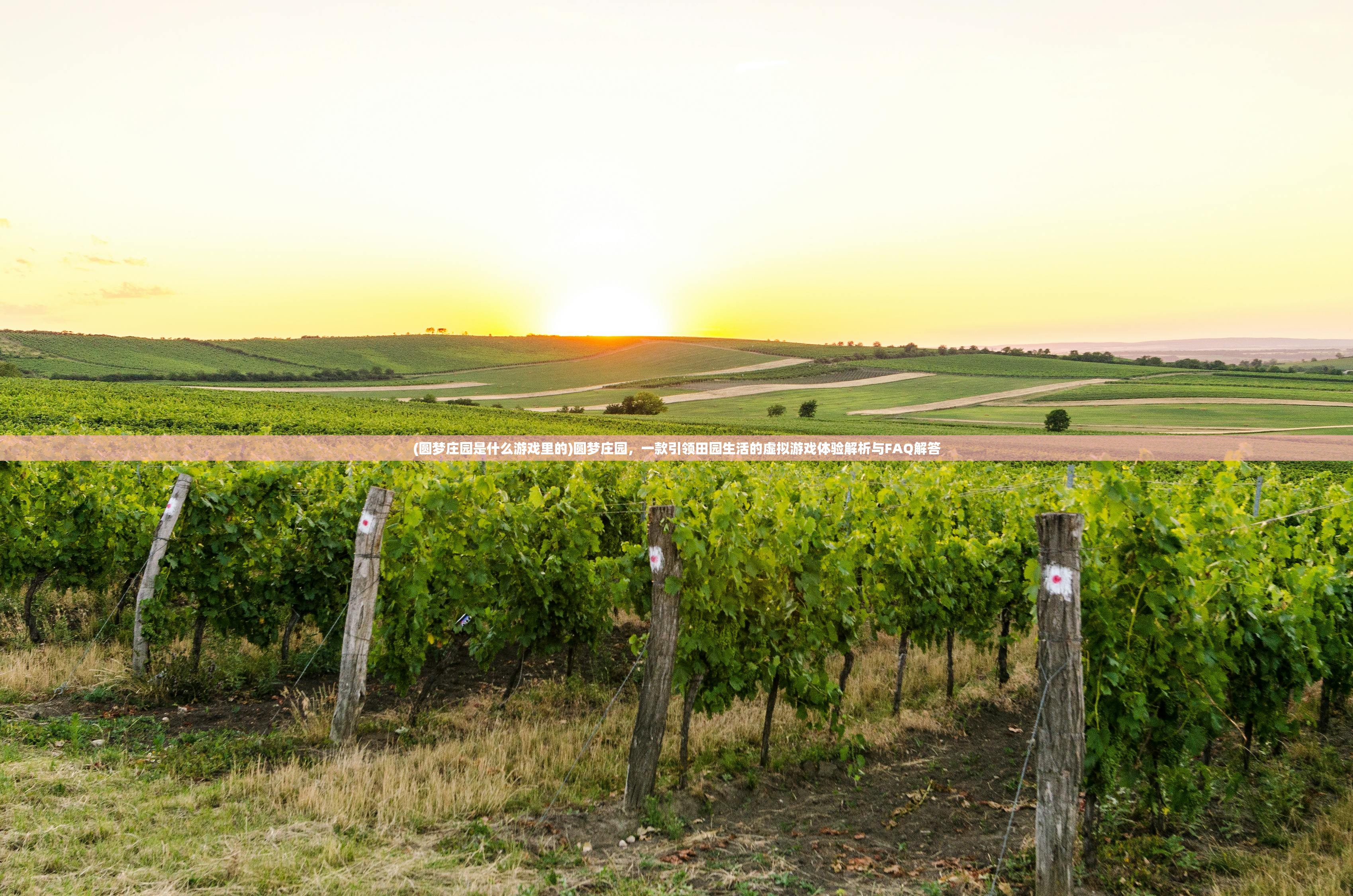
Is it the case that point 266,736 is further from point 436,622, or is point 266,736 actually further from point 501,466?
point 501,466

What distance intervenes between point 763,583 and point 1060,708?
2502 mm

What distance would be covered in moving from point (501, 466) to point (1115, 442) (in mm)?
34439

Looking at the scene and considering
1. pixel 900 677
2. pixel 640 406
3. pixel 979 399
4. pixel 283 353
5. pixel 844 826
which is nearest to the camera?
pixel 844 826

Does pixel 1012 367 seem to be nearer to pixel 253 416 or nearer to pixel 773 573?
pixel 253 416

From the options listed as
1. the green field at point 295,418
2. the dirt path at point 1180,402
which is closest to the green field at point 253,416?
the green field at point 295,418

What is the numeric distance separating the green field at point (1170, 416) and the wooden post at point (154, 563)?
1732 inches

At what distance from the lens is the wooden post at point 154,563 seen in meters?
7.50

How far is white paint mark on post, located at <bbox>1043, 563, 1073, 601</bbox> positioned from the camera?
4215 mm

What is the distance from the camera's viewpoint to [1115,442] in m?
35.9

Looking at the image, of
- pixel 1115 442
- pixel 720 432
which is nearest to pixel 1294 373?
pixel 1115 442

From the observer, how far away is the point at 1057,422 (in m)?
46.1

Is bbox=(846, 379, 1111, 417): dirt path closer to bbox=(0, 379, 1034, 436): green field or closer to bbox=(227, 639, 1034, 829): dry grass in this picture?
bbox=(0, 379, 1034, 436): green field
